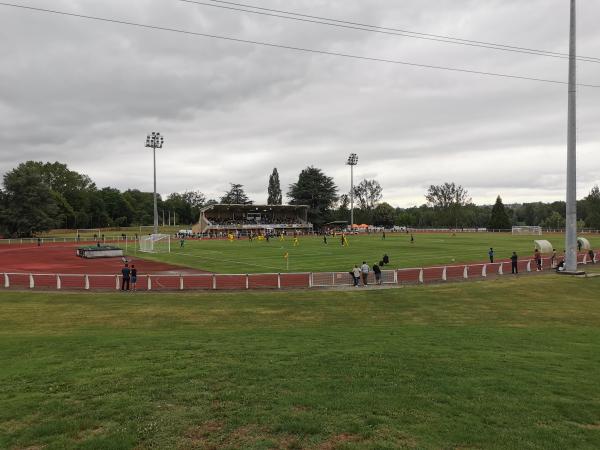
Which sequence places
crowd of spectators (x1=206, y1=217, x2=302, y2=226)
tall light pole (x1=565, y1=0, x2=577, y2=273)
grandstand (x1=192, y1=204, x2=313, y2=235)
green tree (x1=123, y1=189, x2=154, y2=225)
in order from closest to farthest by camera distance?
tall light pole (x1=565, y1=0, x2=577, y2=273), grandstand (x1=192, y1=204, x2=313, y2=235), crowd of spectators (x1=206, y1=217, x2=302, y2=226), green tree (x1=123, y1=189, x2=154, y2=225)

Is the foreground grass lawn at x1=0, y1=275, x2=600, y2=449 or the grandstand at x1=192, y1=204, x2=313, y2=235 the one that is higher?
the grandstand at x1=192, y1=204, x2=313, y2=235

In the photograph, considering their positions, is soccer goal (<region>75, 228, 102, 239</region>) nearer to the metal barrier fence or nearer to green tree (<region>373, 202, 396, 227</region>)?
the metal barrier fence

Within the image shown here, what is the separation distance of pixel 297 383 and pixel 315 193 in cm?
11305

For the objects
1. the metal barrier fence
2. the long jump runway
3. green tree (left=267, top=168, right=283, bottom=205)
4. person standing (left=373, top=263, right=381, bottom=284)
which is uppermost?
green tree (left=267, top=168, right=283, bottom=205)

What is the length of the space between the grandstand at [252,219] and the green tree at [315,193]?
3.21m

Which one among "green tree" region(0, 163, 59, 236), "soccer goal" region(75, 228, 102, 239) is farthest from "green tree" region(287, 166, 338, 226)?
"green tree" region(0, 163, 59, 236)

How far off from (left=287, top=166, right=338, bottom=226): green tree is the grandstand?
10.5 feet

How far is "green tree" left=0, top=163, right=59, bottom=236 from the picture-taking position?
80.2m

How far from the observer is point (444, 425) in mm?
5926

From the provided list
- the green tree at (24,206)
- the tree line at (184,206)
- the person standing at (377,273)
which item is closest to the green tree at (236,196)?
the tree line at (184,206)

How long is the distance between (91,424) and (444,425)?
4.77 metres

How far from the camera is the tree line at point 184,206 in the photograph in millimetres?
81750

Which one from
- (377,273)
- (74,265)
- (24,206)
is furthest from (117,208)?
(377,273)

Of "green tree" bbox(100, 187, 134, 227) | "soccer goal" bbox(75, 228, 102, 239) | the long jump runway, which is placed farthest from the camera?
"green tree" bbox(100, 187, 134, 227)
